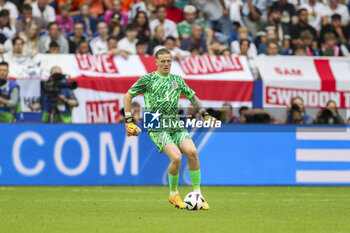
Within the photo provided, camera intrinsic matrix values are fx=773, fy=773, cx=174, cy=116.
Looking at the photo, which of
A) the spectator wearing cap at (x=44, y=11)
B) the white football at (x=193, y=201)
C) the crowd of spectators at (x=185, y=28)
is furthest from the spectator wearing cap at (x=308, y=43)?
the white football at (x=193, y=201)

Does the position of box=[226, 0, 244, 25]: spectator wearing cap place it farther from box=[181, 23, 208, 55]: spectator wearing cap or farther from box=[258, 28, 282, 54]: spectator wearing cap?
box=[181, 23, 208, 55]: spectator wearing cap

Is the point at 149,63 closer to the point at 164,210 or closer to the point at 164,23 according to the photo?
the point at 164,23

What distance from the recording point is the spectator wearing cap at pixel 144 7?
21.1m

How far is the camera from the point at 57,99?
53.5 feet

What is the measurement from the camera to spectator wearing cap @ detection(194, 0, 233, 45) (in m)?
21.8

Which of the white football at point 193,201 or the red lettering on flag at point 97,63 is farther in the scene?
the red lettering on flag at point 97,63

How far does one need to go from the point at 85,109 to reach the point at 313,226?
971 centimetres

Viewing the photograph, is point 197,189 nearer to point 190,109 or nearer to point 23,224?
point 23,224

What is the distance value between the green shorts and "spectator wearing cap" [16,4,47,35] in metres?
9.57

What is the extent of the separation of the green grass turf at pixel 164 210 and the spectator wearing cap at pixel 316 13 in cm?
820

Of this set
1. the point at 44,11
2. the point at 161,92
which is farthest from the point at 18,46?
the point at 161,92

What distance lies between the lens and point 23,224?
8781 mm

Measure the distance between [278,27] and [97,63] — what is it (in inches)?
239

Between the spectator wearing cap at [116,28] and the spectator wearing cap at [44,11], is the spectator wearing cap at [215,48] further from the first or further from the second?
the spectator wearing cap at [44,11]
